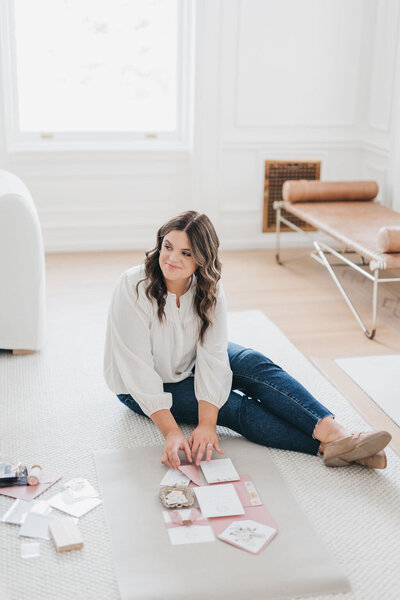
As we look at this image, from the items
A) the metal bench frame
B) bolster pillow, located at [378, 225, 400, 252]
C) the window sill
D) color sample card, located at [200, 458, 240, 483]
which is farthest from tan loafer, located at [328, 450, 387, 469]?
the window sill

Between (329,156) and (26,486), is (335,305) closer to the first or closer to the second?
(329,156)

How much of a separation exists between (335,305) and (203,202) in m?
1.27

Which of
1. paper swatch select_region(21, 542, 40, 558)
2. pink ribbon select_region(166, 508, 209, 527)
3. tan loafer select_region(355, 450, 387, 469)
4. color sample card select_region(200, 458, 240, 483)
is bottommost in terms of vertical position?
paper swatch select_region(21, 542, 40, 558)

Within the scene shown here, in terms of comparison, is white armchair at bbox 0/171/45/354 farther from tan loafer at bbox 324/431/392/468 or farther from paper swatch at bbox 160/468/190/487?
tan loafer at bbox 324/431/392/468

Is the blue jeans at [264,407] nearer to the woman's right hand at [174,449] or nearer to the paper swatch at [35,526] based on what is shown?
the woman's right hand at [174,449]

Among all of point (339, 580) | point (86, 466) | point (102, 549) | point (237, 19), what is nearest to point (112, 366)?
point (86, 466)

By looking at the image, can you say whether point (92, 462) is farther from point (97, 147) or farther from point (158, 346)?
point (97, 147)

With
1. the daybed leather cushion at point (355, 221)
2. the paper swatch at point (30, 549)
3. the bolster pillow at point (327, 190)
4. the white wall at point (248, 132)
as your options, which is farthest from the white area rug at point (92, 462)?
the white wall at point (248, 132)

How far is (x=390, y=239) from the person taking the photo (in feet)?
10.2

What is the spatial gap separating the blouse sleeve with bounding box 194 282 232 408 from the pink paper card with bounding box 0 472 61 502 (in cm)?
52

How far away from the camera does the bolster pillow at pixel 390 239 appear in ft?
10.2

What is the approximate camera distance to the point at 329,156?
15.0 feet

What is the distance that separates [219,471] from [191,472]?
0.08 meters

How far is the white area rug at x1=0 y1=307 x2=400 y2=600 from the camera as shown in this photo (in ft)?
5.66
